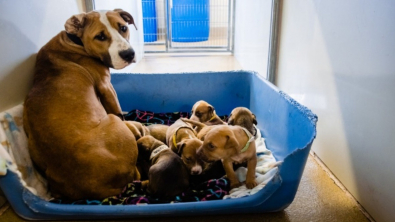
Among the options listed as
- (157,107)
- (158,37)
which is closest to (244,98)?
(157,107)

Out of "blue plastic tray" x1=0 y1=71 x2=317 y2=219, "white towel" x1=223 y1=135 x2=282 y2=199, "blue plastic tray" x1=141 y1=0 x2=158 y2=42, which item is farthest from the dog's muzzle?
"blue plastic tray" x1=141 y1=0 x2=158 y2=42

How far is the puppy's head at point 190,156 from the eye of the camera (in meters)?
1.76

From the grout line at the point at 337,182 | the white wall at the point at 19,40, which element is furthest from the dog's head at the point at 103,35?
the grout line at the point at 337,182

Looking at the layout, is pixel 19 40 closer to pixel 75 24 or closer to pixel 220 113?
pixel 75 24

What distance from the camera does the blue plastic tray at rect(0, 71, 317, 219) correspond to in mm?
1383

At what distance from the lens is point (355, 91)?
163 cm

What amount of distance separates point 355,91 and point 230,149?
28.6 inches

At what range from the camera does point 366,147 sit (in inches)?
60.6

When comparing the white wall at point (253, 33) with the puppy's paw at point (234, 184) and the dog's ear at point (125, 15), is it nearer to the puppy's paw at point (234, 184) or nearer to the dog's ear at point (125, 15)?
the dog's ear at point (125, 15)

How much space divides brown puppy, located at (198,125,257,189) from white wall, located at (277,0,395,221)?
1.69 ft

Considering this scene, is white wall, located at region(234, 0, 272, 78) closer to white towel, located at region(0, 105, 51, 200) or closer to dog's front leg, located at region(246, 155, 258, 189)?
dog's front leg, located at region(246, 155, 258, 189)

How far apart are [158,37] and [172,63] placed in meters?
1.23

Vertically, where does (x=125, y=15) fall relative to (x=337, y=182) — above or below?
above

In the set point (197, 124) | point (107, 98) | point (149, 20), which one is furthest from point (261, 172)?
point (149, 20)
